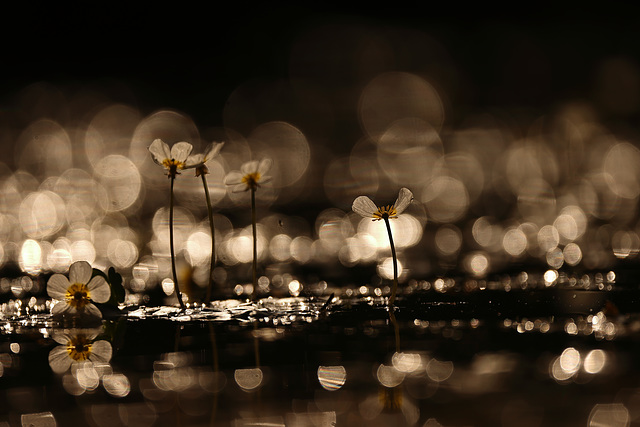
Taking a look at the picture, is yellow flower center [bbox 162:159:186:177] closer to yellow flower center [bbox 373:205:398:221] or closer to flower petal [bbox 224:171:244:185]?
flower petal [bbox 224:171:244:185]

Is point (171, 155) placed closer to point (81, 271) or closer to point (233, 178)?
point (233, 178)

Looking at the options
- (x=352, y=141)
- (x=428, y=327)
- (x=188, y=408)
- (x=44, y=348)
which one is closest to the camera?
(x=188, y=408)

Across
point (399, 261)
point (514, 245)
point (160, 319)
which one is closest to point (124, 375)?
point (160, 319)

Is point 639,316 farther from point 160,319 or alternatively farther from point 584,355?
point 160,319

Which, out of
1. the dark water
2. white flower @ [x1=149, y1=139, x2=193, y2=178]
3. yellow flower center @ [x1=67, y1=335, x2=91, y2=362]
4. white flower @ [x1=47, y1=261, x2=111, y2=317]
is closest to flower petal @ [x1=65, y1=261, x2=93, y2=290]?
white flower @ [x1=47, y1=261, x2=111, y2=317]

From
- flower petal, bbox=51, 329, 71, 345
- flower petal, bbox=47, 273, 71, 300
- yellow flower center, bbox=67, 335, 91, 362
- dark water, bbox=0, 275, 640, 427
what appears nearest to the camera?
dark water, bbox=0, 275, 640, 427
